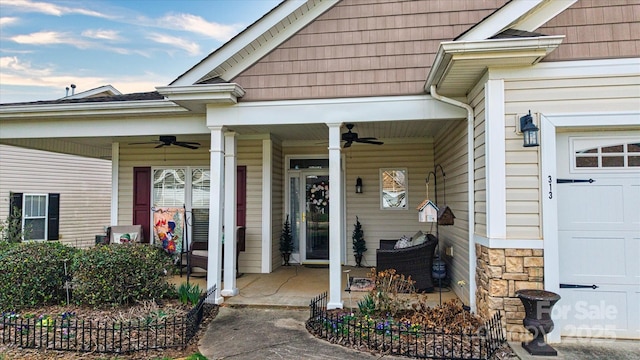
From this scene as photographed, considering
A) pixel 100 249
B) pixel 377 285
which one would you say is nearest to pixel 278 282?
pixel 377 285

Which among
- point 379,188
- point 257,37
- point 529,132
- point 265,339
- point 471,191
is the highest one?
point 257,37

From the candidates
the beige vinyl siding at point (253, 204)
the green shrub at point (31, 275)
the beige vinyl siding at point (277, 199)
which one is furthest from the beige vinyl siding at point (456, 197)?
the green shrub at point (31, 275)

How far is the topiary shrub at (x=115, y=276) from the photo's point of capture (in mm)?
4473

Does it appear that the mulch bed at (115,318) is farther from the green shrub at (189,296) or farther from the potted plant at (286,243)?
the potted plant at (286,243)

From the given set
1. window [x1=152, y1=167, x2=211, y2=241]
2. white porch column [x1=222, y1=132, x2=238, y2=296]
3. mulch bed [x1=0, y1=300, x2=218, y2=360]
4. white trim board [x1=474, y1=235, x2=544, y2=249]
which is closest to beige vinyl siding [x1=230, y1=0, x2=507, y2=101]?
white porch column [x1=222, y1=132, x2=238, y2=296]

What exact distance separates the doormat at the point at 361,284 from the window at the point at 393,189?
1.94 metres

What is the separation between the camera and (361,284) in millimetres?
5816

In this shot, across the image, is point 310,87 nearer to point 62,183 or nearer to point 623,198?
point 623,198

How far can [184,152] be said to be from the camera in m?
→ 7.71

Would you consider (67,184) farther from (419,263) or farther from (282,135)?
(419,263)

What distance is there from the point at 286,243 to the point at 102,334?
4.18 m

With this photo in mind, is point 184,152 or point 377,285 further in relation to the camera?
point 184,152

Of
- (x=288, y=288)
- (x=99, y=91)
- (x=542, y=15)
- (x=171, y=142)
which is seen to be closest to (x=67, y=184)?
(x=99, y=91)

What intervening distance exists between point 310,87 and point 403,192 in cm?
345
